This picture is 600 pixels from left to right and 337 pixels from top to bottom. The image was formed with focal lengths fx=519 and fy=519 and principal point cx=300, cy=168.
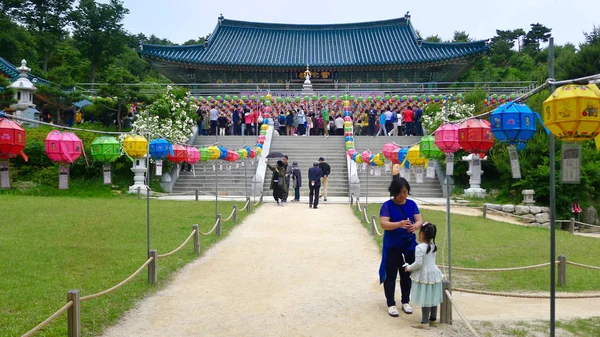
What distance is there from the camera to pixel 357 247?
10.7m

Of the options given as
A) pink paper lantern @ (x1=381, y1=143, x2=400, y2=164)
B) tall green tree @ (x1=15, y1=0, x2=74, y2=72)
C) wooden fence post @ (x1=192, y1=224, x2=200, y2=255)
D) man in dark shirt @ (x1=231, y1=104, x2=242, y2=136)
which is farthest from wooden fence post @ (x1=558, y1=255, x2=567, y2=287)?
tall green tree @ (x1=15, y1=0, x2=74, y2=72)

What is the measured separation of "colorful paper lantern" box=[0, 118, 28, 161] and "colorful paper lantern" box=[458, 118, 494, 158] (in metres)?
6.75

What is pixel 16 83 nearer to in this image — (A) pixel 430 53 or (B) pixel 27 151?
(B) pixel 27 151

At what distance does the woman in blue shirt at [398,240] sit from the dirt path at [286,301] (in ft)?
1.15

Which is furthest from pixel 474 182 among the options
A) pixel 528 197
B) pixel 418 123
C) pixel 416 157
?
pixel 416 157

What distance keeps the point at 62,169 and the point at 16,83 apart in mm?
15898

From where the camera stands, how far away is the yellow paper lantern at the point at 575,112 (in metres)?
4.91

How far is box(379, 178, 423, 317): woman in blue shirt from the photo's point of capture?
609 cm

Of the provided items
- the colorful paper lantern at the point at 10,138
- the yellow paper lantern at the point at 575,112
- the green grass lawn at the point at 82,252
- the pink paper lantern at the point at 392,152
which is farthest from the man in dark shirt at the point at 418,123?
the yellow paper lantern at the point at 575,112

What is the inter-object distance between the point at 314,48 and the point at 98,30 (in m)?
18.5

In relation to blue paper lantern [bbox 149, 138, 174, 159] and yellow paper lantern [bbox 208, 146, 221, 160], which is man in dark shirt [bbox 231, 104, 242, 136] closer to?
yellow paper lantern [bbox 208, 146, 221, 160]

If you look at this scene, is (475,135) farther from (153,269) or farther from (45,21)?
(45,21)

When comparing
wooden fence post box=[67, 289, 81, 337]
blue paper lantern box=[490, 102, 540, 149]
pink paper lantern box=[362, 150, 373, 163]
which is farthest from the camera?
pink paper lantern box=[362, 150, 373, 163]

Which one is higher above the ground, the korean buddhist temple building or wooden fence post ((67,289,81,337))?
the korean buddhist temple building
